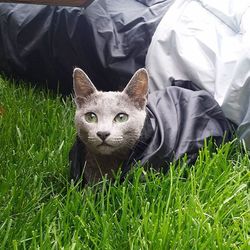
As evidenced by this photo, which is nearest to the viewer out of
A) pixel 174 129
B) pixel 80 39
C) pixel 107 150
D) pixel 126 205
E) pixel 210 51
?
pixel 126 205

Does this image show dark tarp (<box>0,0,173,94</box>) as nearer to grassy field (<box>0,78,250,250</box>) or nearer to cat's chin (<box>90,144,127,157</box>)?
grassy field (<box>0,78,250,250</box>)

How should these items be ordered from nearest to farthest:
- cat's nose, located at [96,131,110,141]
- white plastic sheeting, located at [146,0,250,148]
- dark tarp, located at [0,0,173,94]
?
cat's nose, located at [96,131,110,141] < white plastic sheeting, located at [146,0,250,148] < dark tarp, located at [0,0,173,94]

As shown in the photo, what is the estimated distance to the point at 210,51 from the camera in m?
2.11

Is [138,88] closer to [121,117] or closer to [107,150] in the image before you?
[121,117]

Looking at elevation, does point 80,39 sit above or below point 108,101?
below

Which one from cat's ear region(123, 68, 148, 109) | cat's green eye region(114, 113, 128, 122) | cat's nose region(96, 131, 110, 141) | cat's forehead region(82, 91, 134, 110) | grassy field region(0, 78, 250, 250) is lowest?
grassy field region(0, 78, 250, 250)

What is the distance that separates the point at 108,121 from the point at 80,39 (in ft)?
3.05

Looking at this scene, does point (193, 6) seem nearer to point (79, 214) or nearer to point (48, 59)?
point (48, 59)

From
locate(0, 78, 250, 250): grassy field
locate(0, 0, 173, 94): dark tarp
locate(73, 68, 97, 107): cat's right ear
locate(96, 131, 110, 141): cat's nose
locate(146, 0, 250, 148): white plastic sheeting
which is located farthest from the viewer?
locate(0, 0, 173, 94): dark tarp

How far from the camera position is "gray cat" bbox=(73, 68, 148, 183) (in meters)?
1.60

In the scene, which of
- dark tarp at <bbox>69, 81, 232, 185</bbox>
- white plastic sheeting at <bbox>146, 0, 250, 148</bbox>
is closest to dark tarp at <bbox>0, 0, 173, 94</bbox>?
white plastic sheeting at <bbox>146, 0, 250, 148</bbox>

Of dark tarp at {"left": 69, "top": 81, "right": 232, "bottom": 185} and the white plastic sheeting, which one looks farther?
the white plastic sheeting

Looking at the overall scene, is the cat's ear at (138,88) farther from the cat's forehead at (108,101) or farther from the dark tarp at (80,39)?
the dark tarp at (80,39)

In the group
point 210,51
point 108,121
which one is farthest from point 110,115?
point 210,51
